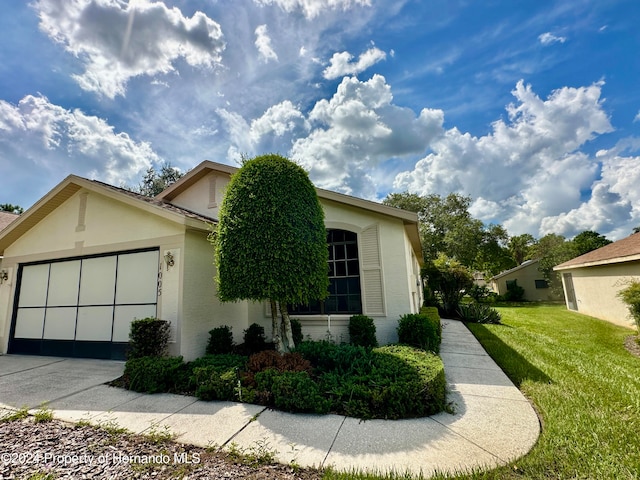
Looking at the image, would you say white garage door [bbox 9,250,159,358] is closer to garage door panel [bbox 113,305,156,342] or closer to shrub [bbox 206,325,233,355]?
garage door panel [bbox 113,305,156,342]

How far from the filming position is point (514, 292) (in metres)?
27.1

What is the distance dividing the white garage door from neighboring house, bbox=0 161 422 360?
0.10 ft

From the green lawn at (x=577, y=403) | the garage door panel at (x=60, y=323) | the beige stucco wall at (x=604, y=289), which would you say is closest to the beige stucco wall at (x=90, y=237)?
the garage door panel at (x=60, y=323)

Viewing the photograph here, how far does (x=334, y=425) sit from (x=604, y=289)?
54.5 ft

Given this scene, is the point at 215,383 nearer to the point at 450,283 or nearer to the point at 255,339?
the point at 255,339

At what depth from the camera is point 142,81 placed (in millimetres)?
8805

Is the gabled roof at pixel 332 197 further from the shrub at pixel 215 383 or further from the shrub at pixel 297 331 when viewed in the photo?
the shrub at pixel 215 383

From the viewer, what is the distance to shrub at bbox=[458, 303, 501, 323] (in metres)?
13.2

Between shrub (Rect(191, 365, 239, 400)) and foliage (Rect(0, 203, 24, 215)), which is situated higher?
foliage (Rect(0, 203, 24, 215))

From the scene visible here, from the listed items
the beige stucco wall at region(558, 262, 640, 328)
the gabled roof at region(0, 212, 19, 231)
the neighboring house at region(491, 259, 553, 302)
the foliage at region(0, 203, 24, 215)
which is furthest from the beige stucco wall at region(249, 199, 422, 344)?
the foliage at region(0, 203, 24, 215)

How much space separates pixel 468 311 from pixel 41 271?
1746 cm

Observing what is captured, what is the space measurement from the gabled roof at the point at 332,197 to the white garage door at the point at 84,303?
10.8 ft

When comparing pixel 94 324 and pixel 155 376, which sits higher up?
pixel 94 324

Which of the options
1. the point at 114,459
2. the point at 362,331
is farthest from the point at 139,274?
the point at 362,331
